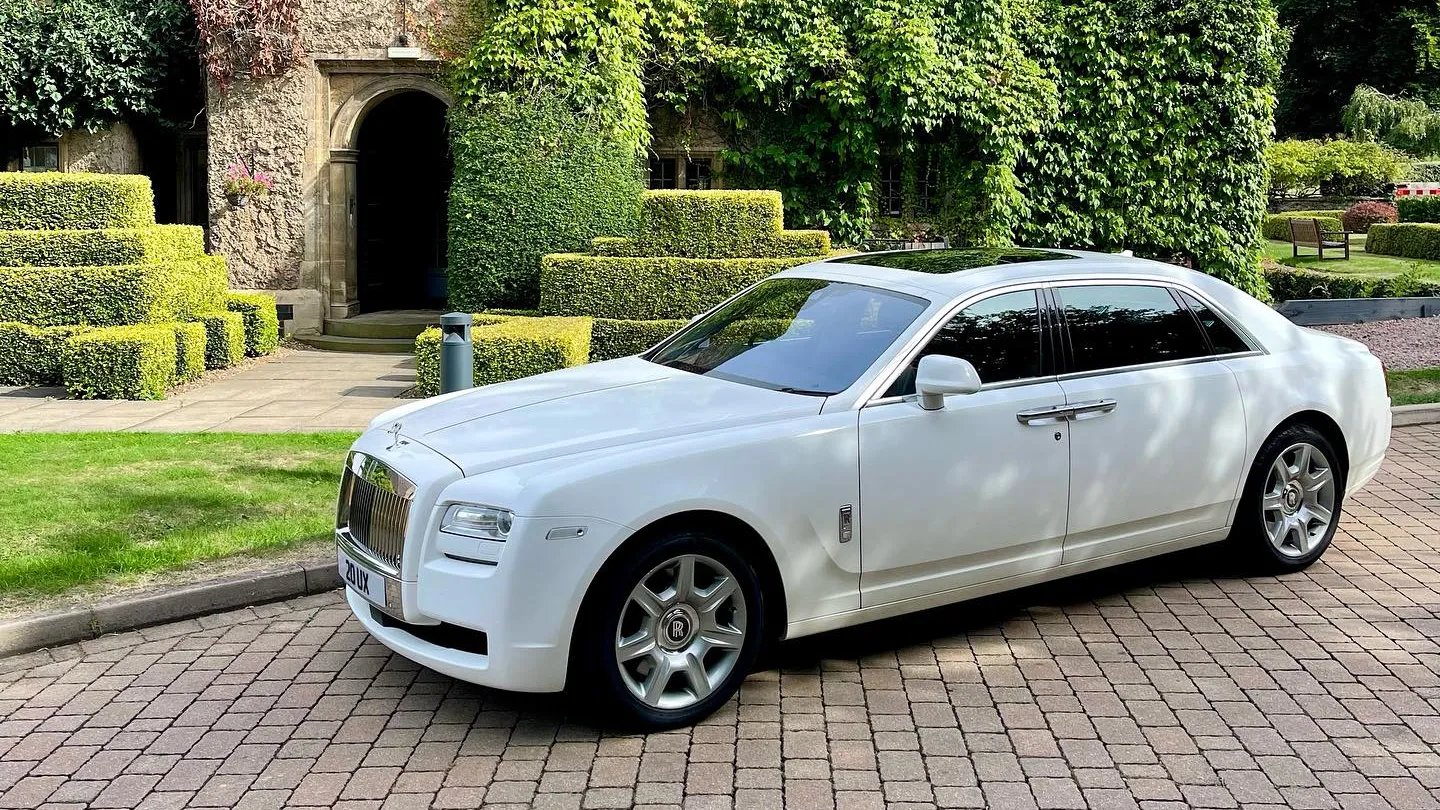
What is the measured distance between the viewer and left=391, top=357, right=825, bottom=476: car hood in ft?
15.9

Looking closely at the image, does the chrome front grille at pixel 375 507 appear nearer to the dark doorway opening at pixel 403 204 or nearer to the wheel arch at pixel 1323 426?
the wheel arch at pixel 1323 426

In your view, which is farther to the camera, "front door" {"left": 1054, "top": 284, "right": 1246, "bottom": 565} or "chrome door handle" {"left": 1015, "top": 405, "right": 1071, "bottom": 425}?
"front door" {"left": 1054, "top": 284, "right": 1246, "bottom": 565}

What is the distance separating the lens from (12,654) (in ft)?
18.5

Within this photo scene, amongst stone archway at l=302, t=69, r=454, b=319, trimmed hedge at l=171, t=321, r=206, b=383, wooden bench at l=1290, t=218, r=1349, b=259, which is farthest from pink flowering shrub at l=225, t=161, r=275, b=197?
wooden bench at l=1290, t=218, r=1349, b=259

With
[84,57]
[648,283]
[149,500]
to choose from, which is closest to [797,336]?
[149,500]

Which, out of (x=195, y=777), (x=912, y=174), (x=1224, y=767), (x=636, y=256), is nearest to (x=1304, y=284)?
(x=912, y=174)

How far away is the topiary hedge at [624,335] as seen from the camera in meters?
13.6

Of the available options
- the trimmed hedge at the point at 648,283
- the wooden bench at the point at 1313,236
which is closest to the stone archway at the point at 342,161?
the trimmed hedge at the point at 648,283

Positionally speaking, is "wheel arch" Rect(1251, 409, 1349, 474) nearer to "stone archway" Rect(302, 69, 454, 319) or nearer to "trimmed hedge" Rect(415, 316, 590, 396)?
"trimmed hedge" Rect(415, 316, 590, 396)

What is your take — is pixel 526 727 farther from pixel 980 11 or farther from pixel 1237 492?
pixel 980 11

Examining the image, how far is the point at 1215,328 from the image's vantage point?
6.36 m

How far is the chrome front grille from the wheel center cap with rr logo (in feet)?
3.21

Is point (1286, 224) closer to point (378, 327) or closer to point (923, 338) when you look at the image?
point (378, 327)

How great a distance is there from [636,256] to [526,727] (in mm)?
9799
